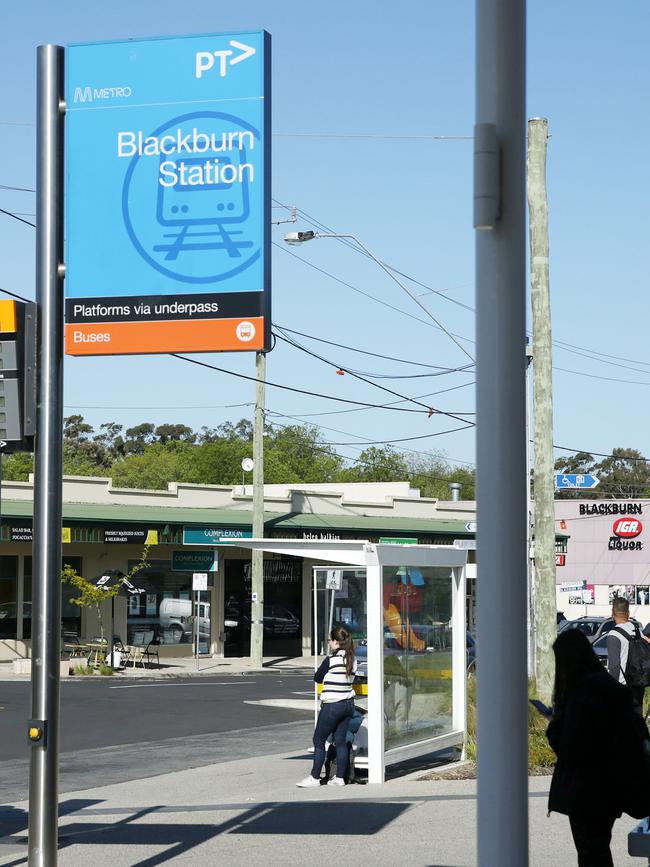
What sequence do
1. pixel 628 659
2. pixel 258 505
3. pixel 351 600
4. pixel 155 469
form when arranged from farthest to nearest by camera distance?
pixel 155 469
pixel 258 505
pixel 351 600
pixel 628 659

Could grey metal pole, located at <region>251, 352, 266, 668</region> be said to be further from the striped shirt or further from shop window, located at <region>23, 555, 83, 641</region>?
the striped shirt

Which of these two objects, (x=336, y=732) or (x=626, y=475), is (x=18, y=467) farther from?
(x=336, y=732)

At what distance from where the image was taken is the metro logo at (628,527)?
67312 mm

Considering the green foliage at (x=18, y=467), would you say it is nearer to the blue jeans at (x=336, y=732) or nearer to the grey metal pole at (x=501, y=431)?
the blue jeans at (x=336, y=732)

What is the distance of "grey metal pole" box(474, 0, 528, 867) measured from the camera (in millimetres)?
3914

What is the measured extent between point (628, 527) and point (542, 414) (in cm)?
5285

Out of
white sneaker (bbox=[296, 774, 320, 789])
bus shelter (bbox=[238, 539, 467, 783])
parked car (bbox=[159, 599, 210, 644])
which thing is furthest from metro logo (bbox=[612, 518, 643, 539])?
white sneaker (bbox=[296, 774, 320, 789])

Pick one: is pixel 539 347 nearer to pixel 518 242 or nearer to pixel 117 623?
pixel 518 242

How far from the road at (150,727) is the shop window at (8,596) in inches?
295

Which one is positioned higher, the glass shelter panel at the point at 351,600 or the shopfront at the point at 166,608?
the glass shelter panel at the point at 351,600

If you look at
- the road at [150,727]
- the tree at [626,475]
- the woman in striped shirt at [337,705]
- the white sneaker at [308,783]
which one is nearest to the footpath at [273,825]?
the white sneaker at [308,783]

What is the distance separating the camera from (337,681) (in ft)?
45.4

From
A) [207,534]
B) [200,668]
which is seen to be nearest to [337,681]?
[200,668]

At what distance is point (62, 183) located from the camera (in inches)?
304
